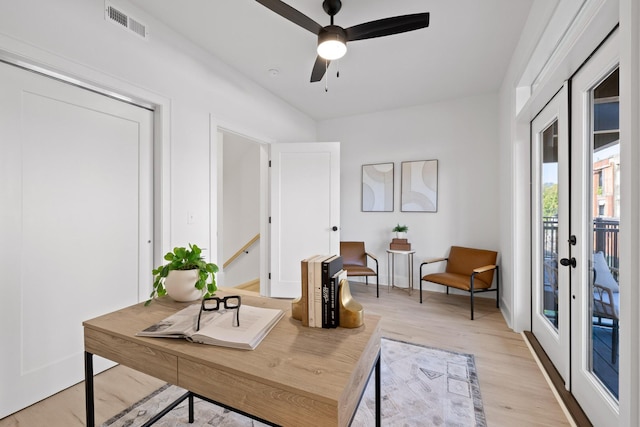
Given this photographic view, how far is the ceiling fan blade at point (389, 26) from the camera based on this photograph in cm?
173

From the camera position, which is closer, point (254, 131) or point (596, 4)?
point (596, 4)

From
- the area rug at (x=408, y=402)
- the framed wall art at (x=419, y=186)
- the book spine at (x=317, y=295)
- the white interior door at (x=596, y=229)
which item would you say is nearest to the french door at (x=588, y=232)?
the white interior door at (x=596, y=229)

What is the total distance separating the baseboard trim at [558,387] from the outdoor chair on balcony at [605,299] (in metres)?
0.41

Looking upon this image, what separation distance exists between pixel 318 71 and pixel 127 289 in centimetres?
229

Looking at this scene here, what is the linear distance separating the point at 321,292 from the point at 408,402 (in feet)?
3.90

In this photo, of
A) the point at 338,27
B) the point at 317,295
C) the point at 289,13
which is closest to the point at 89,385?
the point at 317,295

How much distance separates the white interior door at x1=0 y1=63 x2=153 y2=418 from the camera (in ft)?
5.26

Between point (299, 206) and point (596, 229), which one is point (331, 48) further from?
point (299, 206)

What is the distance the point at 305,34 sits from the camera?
7.87 ft

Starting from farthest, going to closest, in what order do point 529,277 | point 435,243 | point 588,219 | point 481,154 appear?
point 435,243 < point 481,154 < point 529,277 < point 588,219

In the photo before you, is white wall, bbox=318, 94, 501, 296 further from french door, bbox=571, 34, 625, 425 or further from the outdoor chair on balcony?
the outdoor chair on balcony

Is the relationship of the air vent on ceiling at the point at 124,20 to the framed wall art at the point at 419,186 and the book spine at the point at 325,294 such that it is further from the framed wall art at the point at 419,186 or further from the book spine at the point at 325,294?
the framed wall art at the point at 419,186

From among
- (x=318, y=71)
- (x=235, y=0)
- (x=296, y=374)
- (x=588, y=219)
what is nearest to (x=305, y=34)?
(x=318, y=71)

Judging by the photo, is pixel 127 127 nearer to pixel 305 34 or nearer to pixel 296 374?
pixel 305 34
